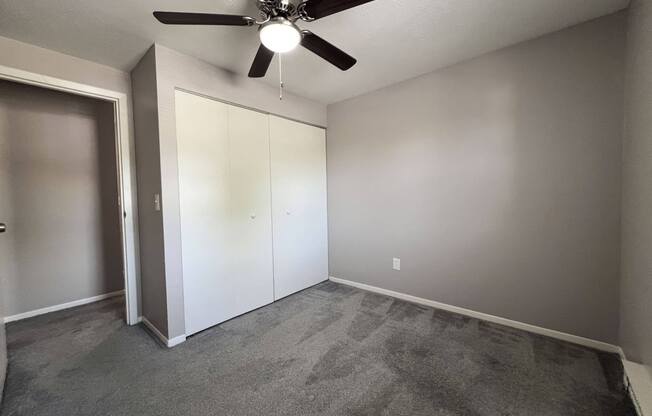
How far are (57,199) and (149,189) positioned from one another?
1.45 m

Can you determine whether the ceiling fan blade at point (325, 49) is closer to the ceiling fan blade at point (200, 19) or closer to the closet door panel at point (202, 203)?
the ceiling fan blade at point (200, 19)

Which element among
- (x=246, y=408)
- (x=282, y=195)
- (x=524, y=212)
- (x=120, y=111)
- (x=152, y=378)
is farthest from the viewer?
(x=282, y=195)

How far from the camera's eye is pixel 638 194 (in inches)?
56.8

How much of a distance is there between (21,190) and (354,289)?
139 inches

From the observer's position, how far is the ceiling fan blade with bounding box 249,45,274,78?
154 centimetres

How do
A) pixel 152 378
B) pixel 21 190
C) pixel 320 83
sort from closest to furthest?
pixel 152 378
pixel 21 190
pixel 320 83

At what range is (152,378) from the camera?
5.35ft

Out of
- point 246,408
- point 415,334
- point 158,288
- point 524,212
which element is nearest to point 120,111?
point 158,288

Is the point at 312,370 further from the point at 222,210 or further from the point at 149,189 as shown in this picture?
the point at 149,189

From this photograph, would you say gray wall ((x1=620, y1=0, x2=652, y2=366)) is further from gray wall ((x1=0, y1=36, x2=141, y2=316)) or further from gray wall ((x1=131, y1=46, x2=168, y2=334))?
gray wall ((x1=0, y1=36, x2=141, y2=316))

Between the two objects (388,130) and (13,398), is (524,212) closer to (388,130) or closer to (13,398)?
(388,130)

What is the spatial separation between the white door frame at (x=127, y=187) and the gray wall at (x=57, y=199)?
38.2 inches

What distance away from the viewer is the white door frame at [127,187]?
7.10ft

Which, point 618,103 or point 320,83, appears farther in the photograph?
point 320,83
